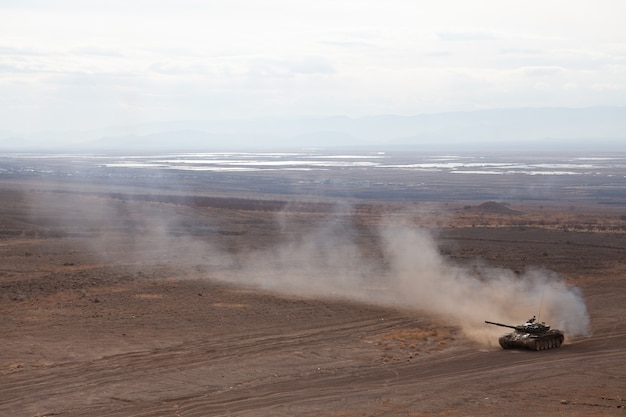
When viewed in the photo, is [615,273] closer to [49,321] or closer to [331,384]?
[331,384]

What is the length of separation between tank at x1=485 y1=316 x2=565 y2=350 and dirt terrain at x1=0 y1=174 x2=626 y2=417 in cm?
54

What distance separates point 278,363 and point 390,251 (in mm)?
31192

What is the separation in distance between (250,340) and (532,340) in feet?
37.4

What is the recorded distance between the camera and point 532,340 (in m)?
33.2

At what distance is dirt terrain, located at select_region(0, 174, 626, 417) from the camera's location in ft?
86.9

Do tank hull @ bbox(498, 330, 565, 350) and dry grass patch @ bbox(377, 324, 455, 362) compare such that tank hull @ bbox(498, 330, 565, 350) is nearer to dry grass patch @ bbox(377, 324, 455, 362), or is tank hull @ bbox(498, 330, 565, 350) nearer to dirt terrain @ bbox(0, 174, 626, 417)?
dirt terrain @ bbox(0, 174, 626, 417)

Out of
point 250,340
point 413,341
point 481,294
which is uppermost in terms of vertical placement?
point 481,294

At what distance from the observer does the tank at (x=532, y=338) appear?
3328 cm

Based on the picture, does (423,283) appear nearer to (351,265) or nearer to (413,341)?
(351,265)

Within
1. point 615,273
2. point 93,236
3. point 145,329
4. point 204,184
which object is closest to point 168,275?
point 145,329

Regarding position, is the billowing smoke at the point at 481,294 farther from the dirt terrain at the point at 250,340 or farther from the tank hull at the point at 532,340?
the tank hull at the point at 532,340

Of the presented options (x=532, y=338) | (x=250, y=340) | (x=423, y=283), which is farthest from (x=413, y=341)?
(x=423, y=283)


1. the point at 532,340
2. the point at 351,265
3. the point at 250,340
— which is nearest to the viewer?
the point at 532,340

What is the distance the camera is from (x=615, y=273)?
2125 inches
